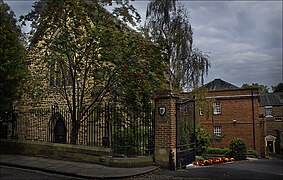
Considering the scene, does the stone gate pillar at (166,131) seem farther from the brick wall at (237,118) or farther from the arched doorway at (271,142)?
the arched doorway at (271,142)

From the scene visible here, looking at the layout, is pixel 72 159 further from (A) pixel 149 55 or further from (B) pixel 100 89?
(A) pixel 149 55

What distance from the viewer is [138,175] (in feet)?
31.4

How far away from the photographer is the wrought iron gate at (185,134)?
10992mm

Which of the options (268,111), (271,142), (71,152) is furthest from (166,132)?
(268,111)

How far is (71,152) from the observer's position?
1187 centimetres

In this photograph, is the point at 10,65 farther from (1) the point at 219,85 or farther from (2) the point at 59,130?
(1) the point at 219,85

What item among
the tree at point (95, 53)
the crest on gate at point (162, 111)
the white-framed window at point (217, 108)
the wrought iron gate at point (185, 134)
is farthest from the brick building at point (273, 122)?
the crest on gate at point (162, 111)

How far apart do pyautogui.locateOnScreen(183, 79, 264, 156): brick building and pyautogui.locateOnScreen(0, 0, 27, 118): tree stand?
68.2ft

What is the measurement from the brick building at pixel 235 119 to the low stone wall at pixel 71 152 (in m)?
20.8

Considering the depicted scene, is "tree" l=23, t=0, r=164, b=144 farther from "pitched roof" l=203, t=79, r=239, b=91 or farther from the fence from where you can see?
"pitched roof" l=203, t=79, r=239, b=91

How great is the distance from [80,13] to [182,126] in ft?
17.7

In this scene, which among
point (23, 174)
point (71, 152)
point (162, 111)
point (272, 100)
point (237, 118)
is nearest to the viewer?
point (23, 174)

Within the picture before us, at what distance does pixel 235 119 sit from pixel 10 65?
2563 centimetres

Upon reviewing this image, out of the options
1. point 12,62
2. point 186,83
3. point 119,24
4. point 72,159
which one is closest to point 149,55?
point 119,24
